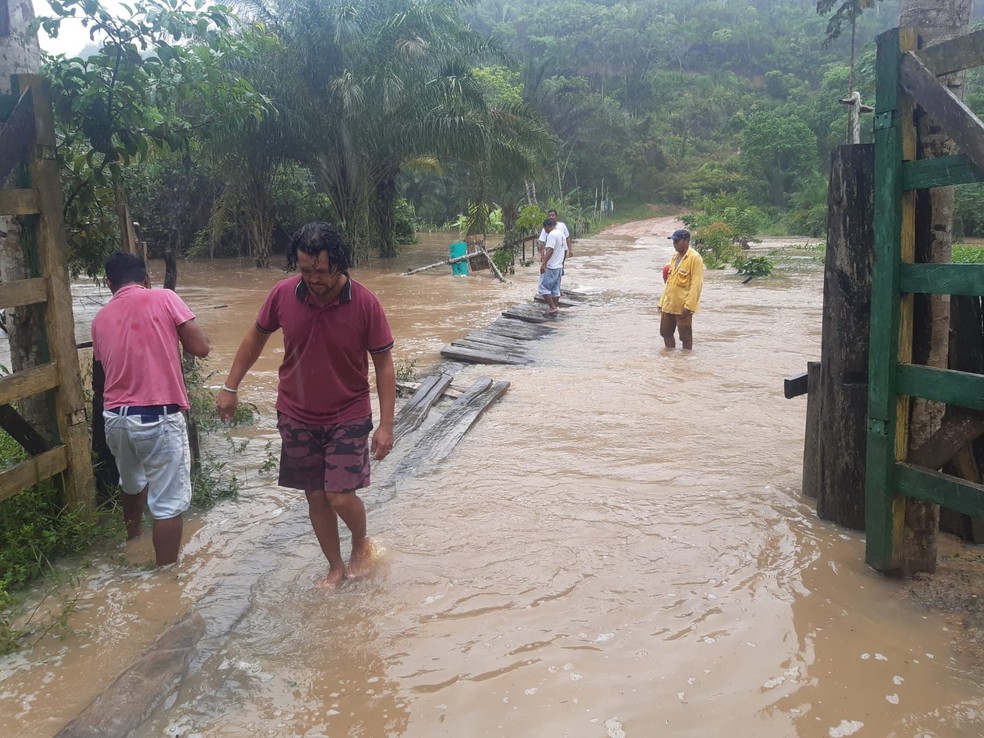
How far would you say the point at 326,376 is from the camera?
3477 mm

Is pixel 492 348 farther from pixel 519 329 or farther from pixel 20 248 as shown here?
pixel 20 248

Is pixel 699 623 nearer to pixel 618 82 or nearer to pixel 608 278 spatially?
pixel 608 278

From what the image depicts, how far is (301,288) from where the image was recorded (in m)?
3.43

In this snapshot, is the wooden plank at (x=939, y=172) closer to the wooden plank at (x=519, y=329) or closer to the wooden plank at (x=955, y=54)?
the wooden plank at (x=955, y=54)

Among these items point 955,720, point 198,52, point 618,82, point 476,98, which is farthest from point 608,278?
point 618,82

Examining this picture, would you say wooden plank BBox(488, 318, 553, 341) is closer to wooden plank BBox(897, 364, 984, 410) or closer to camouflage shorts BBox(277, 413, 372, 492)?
camouflage shorts BBox(277, 413, 372, 492)

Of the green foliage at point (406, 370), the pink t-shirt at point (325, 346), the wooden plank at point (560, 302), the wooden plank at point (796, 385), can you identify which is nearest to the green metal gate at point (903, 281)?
the wooden plank at point (796, 385)

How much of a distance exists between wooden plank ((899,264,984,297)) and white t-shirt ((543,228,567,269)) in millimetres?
9658

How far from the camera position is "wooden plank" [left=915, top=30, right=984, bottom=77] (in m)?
3.07

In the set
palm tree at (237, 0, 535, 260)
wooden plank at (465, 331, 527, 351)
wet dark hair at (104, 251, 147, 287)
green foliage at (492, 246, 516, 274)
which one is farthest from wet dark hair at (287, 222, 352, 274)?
green foliage at (492, 246, 516, 274)

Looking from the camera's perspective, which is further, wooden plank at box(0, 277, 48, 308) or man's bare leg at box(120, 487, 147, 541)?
man's bare leg at box(120, 487, 147, 541)

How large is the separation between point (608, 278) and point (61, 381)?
16831 millimetres

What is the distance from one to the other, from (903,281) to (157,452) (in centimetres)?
338

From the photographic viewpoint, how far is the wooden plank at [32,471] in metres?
3.53
